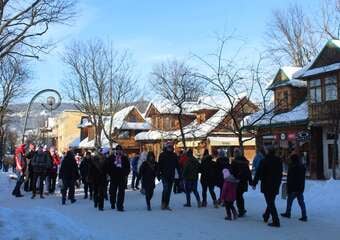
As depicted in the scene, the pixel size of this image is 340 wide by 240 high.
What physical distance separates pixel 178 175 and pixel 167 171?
2.04 metres

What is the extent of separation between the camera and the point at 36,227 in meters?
8.75

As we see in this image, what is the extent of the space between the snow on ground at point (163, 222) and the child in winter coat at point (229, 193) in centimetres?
32

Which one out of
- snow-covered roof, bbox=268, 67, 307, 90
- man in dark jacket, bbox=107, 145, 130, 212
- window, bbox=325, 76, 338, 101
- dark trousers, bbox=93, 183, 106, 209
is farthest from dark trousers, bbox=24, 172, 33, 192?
snow-covered roof, bbox=268, 67, 307, 90

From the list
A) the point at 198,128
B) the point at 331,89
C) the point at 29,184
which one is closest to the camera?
the point at 29,184

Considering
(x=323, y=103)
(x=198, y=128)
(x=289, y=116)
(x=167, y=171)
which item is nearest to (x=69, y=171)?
(x=167, y=171)

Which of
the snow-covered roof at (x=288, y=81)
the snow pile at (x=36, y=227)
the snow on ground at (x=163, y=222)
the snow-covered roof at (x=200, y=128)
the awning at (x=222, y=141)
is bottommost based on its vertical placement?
the snow on ground at (x=163, y=222)

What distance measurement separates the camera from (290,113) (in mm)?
37844

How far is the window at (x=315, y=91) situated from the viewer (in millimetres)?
34250

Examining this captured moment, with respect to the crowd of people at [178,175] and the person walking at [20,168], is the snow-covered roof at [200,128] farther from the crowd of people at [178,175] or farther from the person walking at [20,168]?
the person walking at [20,168]

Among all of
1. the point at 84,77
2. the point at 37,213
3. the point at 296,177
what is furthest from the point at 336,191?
the point at 84,77

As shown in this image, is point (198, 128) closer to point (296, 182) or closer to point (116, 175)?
point (116, 175)

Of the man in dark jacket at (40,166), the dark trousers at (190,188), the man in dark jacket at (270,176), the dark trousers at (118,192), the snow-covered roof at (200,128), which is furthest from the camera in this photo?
the snow-covered roof at (200,128)

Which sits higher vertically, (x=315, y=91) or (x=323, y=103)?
(x=315, y=91)

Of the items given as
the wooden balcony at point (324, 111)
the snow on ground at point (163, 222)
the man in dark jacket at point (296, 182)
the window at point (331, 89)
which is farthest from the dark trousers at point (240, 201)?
the window at point (331, 89)
